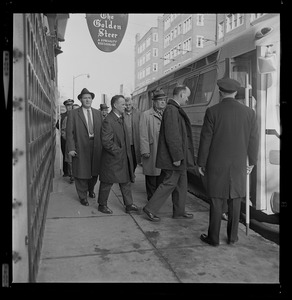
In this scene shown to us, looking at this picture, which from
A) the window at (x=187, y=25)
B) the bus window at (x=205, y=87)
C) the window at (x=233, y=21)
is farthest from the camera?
the window at (x=187, y=25)

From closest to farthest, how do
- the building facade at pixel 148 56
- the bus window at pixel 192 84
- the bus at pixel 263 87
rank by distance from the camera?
the bus at pixel 263 87 → the bus window at pixel 192 84 → the building facade at pixel 148 56

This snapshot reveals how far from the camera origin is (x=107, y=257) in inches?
150

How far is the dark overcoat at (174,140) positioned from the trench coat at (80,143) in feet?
4.64

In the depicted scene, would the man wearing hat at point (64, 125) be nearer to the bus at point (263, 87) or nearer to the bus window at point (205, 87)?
the bus window at point (205, 87)

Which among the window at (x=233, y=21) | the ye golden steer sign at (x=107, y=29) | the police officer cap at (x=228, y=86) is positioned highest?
the window at (x=233, y=21)

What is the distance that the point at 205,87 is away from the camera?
710 centimetres

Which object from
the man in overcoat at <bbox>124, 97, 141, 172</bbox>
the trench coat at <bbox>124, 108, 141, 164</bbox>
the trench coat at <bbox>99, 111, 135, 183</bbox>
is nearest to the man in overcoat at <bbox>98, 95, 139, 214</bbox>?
the trench coat at <bbox>99, 111, 135, 183</bbox>

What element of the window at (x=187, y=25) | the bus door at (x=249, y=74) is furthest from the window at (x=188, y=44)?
the bus door at (x=249, y=74)

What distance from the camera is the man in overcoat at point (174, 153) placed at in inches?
192

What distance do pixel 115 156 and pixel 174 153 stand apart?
3.11 feet

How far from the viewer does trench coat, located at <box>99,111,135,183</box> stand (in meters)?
5.25

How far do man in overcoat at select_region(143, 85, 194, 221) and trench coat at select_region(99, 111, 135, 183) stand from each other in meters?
0.57

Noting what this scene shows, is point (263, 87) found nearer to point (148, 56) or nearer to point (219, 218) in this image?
point (219, 218)
